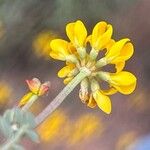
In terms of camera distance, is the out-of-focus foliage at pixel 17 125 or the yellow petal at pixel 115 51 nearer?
the out-of-focus foliage at pixel 17 125

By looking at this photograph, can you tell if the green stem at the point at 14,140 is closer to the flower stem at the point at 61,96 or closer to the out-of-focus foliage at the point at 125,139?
the flower stem at the point at 61,96

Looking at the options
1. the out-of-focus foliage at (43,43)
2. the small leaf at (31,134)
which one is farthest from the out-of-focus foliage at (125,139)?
the small leaf at (31,134)

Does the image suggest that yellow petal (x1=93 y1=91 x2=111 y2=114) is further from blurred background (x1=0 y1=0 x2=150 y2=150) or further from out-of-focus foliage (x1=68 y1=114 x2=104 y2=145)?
out-of-focus foliage (x1=68 y1=114 x2=104 y2=145)

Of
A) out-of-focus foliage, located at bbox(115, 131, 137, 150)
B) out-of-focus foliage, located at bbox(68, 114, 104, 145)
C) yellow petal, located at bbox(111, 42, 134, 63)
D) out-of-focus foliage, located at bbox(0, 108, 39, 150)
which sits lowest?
out-of-focus foliage, located at bbox(0, 108, 39, 150)

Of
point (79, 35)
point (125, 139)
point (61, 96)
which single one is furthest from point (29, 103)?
point (125, 139)

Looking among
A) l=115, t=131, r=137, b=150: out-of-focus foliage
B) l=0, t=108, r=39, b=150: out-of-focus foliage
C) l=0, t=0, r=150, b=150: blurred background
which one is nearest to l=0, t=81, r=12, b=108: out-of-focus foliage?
Answer: l=0, t=0, r=150, b=150: blurred background

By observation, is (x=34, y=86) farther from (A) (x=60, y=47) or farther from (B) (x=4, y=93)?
(B) (x=4, y=93)
